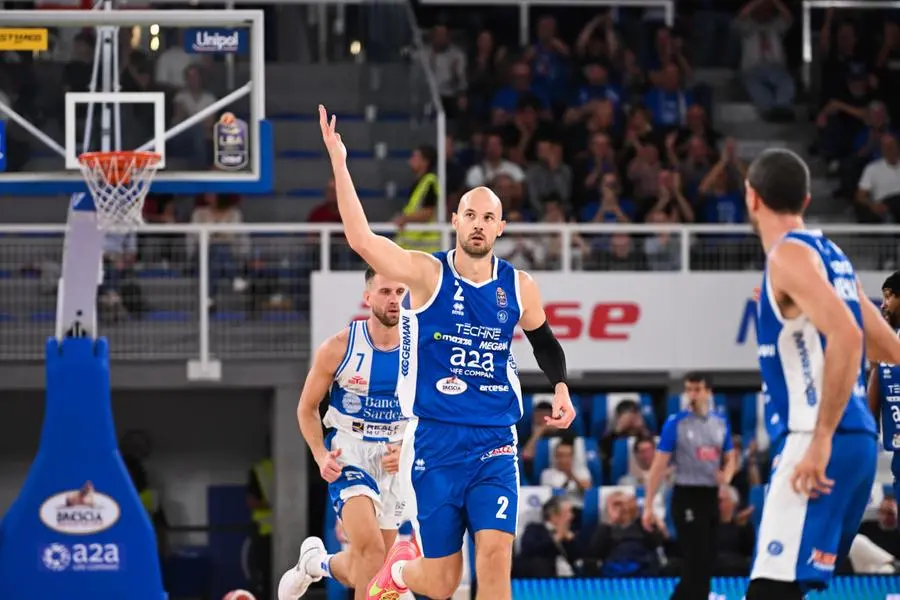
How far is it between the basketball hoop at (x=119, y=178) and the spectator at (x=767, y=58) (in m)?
12.2

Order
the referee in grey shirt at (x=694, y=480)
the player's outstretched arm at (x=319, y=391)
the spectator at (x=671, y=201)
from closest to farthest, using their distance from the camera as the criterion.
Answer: the player's outstretched arm at (x=319, y=391) → the referee in grey shirt at (x=694, y=480) → the spectator at (x=671, y=201)

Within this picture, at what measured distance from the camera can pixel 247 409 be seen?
2088 cm

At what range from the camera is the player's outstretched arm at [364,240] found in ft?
26.6

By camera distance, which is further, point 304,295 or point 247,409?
point 247,409

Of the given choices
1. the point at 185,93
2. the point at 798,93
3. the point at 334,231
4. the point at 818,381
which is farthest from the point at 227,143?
the point at 798,93

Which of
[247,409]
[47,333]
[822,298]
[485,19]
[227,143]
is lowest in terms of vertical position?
[247,409]

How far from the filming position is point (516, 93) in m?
21.1

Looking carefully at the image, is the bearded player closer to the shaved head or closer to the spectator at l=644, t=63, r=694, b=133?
the shaved head

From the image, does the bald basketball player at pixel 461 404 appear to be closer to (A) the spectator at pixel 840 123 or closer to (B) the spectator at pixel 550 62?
(B) the spectator at pixel 550 62

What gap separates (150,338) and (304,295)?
171 cm

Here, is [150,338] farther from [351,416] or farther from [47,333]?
[351,416]

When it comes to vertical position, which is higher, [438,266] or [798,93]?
[798,93]

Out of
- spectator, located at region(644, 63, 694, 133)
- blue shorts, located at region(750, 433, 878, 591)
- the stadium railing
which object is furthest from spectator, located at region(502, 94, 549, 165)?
blue shorts, located at region(750, 433, 878, 591)

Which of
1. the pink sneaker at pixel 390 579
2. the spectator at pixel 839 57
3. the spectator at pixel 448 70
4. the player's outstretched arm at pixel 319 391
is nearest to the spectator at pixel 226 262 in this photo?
the spectator at pixel 448 70
